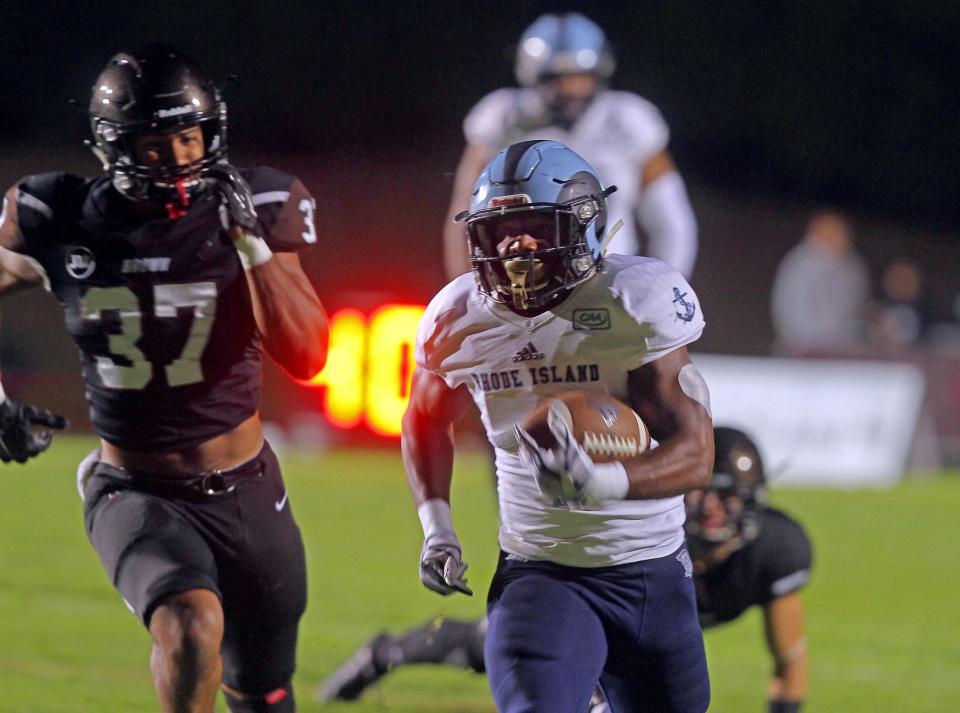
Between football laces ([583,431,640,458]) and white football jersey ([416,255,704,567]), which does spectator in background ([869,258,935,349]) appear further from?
football laces ([583,431,640,458])

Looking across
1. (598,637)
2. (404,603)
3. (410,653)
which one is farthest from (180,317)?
(404,603)

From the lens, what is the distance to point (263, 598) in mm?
4027

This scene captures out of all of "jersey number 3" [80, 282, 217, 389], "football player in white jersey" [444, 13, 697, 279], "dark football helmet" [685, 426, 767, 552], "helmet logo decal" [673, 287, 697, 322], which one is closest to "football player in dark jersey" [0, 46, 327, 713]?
"jersey number 3" [80, 282, 217, 389]

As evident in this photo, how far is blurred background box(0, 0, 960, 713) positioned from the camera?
482 inches

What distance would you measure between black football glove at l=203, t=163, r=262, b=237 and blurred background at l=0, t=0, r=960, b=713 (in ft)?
20.5

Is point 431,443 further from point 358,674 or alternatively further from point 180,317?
point 358,674

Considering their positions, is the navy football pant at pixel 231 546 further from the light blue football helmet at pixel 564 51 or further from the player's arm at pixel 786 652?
the light blue football helmet at pixel 564 51

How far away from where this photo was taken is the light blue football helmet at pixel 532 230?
357 cm

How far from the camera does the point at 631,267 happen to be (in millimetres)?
3658

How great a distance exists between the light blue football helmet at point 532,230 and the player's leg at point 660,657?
0.66 m

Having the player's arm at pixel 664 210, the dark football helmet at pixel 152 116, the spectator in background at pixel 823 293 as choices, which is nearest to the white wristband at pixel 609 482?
the dark football helmet at pixel 152 116

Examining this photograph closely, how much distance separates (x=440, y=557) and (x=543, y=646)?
32cm

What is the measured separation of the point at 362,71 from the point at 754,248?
211 inches

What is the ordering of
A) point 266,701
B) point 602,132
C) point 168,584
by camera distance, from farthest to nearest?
point 602,132
point 266,701
point 168,584
